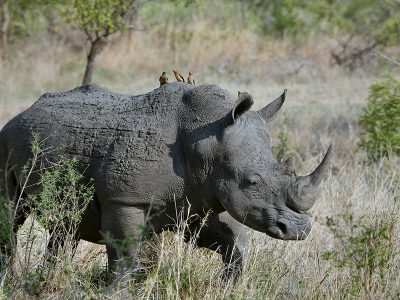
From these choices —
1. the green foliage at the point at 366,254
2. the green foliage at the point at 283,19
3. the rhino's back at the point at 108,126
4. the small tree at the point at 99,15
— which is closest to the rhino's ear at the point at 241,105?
the rhino's back at the point at 108,126

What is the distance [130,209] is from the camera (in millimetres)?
4742

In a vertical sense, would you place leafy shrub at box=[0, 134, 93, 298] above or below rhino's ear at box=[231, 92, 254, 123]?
below

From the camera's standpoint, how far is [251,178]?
4570 millimetres

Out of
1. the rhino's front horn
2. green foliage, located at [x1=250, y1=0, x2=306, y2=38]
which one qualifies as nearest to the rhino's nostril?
the rhino's front horn

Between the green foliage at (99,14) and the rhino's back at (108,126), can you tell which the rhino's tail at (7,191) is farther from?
the green foliage at (99,14)

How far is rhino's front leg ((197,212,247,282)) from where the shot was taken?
196 inches

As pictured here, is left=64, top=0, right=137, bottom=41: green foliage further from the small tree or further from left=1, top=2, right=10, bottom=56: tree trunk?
left=1, top=2, right=10, bottom=56: tree trunk

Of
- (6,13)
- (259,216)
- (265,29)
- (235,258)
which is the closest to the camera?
(259,216)

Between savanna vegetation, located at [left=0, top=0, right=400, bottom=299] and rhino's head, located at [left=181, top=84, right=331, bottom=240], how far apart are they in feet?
0.92

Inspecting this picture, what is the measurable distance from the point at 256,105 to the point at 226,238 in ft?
26.3

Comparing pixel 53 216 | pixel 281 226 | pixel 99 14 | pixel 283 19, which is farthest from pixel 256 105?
pixel 283 19

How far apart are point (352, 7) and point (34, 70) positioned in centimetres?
929

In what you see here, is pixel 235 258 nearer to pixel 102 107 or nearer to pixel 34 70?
pixel 102 107

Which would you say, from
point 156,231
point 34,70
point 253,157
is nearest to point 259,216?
point 253,157
